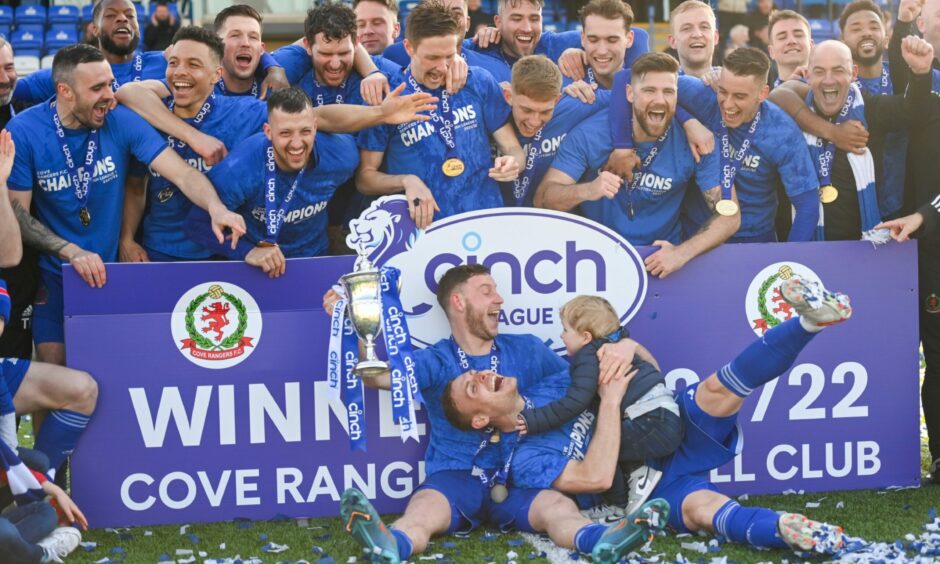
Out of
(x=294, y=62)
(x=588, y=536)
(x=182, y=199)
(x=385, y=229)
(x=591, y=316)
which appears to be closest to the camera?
(x=588, y=536)

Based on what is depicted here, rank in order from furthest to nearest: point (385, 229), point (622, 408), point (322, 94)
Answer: point (322, 94) < point (385, 229) < point (622, 408)

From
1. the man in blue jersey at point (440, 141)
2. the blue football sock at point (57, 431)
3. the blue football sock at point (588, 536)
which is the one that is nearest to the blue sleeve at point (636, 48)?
the man in blue jersey at point (440, 141)

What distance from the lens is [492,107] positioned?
18.2 feet

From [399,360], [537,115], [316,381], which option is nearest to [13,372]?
[316,381]

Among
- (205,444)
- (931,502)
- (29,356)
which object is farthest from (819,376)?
(29,356)

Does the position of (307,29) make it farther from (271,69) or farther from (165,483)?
(165,483)

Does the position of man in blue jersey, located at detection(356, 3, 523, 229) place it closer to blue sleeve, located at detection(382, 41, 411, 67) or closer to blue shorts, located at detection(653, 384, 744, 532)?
blue sleeve, located at detection(382, 41, 411, 67)

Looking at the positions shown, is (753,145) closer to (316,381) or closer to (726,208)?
(726,208)

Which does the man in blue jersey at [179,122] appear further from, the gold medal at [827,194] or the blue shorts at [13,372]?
the gold medal at [827,194]

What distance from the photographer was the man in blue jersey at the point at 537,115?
5402 mm

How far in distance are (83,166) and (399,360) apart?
5.45 feet

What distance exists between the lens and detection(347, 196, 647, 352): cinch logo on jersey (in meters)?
5.20

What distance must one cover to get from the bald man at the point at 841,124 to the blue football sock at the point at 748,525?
186cm

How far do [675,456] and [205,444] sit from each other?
1985 millimetres
